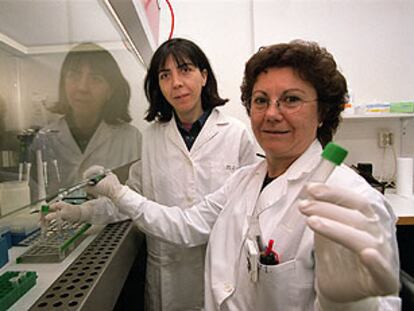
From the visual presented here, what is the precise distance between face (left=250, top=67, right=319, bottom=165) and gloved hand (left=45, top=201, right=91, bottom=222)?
761 mm

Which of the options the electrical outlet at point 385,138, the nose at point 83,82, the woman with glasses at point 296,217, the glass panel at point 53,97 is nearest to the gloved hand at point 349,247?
the woman with glasses at point 296,217

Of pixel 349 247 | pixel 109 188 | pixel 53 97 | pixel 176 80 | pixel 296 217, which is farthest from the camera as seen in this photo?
pixel 176 80

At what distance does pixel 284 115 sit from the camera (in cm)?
70

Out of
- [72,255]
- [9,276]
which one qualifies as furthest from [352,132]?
[9,276]

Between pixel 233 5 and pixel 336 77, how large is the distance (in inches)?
66.2

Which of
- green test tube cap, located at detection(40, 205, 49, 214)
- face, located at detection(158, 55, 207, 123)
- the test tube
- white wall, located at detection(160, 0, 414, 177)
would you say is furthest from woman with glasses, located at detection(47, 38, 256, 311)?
white wall, located at detection(160, 0, 414, 177)

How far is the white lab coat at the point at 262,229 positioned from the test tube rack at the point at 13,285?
352mm

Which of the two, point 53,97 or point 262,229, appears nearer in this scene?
point 53,97

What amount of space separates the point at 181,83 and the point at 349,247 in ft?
2.92

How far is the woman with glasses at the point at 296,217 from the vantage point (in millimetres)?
448

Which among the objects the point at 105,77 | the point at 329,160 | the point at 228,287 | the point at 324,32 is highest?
the point at 324,32

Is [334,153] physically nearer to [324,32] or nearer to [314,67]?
[314,67]

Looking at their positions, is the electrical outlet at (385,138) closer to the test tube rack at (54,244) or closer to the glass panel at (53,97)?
the glass panel at (53,97)

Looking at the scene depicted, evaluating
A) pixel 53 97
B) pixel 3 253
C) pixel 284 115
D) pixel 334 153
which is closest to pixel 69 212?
pixel 3 253
